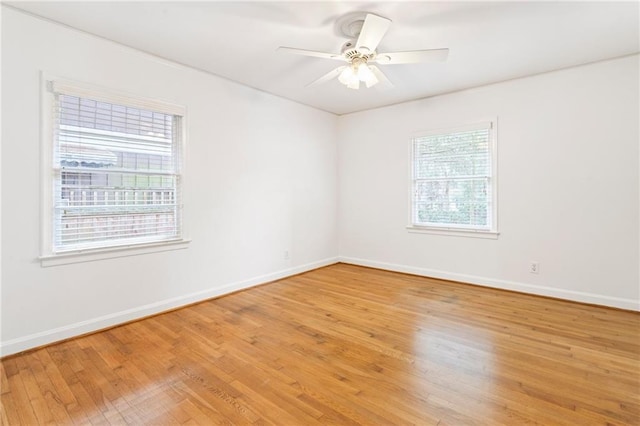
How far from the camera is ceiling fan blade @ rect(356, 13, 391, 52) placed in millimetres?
2178

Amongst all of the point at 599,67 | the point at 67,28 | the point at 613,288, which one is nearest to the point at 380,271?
the point at 613,288

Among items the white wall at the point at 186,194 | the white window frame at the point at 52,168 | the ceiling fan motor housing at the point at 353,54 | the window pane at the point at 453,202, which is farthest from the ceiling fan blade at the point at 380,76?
the white window frame at the point at 52,168

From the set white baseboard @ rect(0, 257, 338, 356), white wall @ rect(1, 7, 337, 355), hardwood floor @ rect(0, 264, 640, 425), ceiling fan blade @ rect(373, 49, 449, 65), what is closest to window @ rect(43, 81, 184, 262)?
white wall @ rect(1, 7, 337, 355)

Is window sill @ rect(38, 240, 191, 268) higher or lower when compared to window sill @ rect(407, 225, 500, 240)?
lower

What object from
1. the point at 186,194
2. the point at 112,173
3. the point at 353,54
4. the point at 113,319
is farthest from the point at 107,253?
the point at 353,54

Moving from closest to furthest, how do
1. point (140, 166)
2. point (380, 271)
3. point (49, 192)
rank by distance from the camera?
1. point (49, 192)
2. point (140, 166)
3. point (380, 271)

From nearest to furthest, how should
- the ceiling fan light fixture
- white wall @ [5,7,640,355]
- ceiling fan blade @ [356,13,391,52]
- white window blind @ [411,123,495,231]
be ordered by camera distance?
ceiling fan blade @ [356,13,391,52]
white wall @ [5,7,640,355]
the ceiling fan light fixture
white window blind @ [411,123,495,231]

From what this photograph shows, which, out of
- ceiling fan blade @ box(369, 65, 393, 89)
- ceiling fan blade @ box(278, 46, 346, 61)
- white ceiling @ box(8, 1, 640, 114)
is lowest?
ceiling fan blade @ box(369, 65, 393, 89)

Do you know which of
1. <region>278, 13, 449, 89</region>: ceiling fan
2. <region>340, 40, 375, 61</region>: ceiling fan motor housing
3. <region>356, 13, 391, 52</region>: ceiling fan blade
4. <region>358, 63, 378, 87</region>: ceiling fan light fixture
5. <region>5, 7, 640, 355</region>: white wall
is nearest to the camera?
<region>356, 13, 391, 52</region>: ceiling fan blade

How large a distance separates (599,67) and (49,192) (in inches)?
212

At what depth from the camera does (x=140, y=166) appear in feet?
10.2

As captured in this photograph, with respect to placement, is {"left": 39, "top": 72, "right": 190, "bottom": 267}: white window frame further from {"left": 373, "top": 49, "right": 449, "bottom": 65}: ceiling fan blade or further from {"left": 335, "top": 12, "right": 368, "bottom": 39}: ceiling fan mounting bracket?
{"left": 373, "top": 49, "right": 449, "bottom": 65}: ceiling fan blade

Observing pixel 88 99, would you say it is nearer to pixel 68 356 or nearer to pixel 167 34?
pixel 167 34

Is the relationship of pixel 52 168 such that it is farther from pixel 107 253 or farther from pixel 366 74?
pixel 366 74
